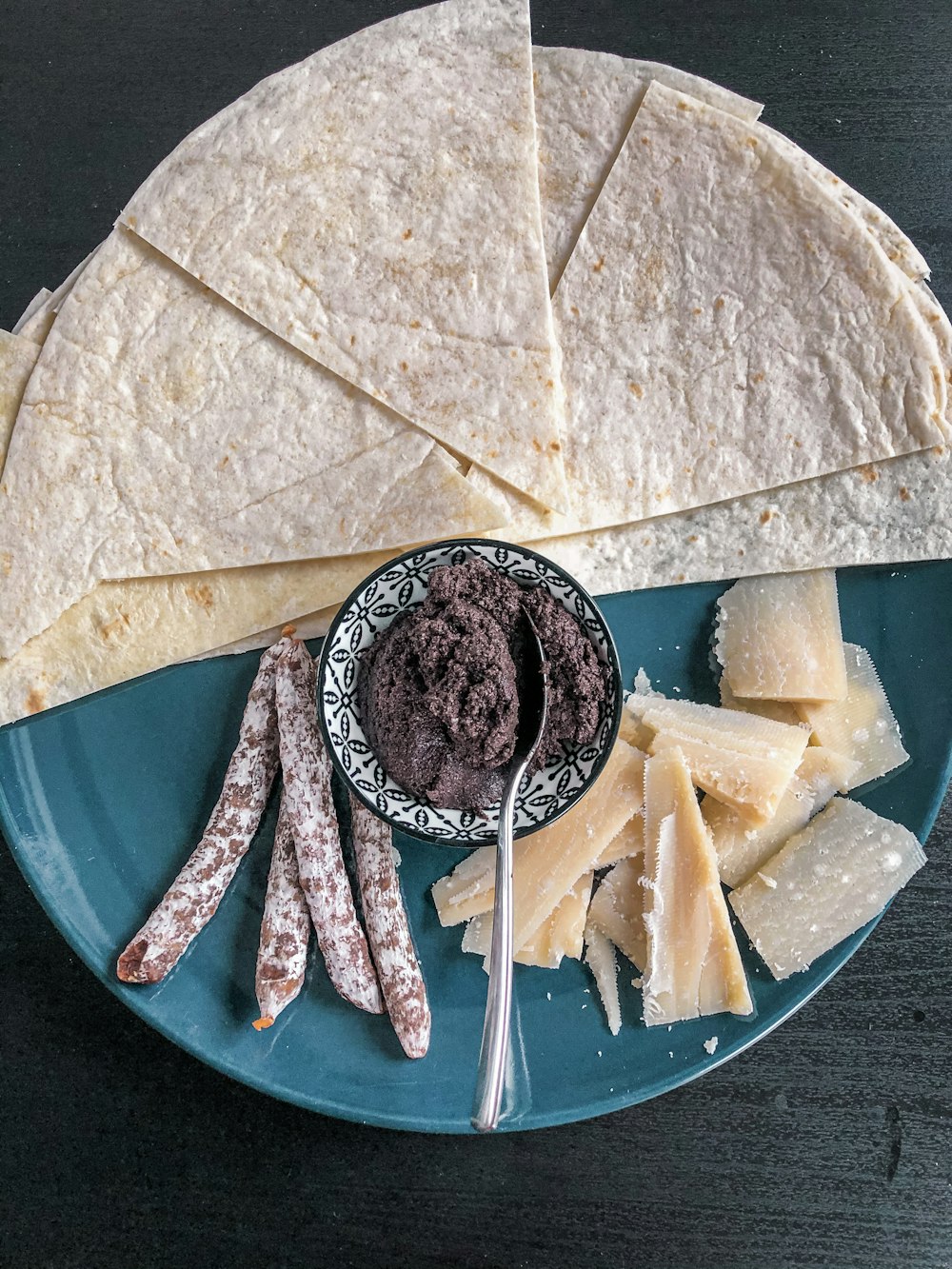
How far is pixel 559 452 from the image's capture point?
A: 199 cm

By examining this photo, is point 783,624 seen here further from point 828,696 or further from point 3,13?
point 3,13

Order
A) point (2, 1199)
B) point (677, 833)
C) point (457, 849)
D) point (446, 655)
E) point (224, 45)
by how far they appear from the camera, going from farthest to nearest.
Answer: point (224, 45) → point (2, 1199) → point (457, 849) → point (677, 833) → point (446, 655)

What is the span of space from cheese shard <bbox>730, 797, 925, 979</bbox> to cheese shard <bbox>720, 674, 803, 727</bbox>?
0.23 m

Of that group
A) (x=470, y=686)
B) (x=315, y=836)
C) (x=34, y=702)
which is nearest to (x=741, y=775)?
(x=470, y=686)

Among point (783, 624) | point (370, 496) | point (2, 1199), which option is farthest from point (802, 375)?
point (2, 1199)

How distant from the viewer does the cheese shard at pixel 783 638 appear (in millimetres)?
1981

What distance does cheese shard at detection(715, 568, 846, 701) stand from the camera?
1981 mm

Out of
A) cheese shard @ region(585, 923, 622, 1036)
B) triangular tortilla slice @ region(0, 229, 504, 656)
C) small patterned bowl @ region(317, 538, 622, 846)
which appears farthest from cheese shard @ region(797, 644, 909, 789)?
triangular tortilla slice @ region(0, 229, 504, 656)

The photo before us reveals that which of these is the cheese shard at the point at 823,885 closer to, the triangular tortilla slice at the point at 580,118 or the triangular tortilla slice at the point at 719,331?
the triangular tortilla slice at the point at 719,331

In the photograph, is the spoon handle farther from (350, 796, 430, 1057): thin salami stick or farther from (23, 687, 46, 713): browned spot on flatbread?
(23, 687, 46, 713): browned spot on flatbread

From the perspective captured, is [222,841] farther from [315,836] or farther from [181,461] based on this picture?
[181,461]

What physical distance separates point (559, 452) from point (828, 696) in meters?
0.77

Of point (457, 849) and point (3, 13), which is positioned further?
point (3, 13)

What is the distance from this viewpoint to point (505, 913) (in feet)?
5.44
